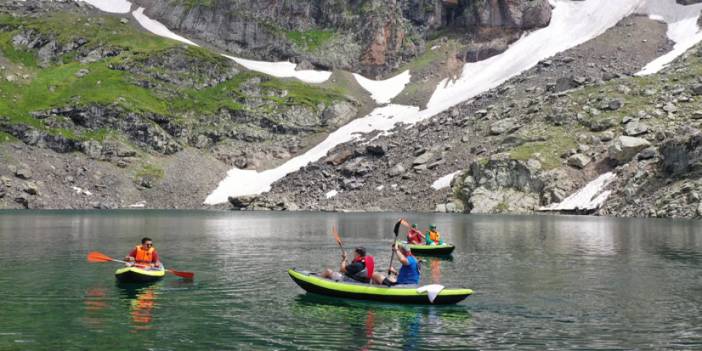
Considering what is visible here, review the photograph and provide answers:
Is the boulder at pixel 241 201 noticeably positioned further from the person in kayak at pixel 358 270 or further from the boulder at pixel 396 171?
the person in kayak at pixel 358 270

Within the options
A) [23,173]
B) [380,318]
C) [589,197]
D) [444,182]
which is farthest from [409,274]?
[23,173]

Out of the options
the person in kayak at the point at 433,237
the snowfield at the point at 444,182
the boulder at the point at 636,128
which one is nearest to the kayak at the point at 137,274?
the person in kayak at the point at 433,237

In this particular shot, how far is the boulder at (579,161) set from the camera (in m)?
130

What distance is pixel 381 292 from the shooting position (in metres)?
30.2

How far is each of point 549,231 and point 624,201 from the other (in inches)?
1735

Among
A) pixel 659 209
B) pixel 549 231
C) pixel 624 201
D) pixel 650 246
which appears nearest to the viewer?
pixel 650 246

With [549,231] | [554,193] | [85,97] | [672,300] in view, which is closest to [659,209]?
[554,193]

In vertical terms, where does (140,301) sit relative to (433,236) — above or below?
below

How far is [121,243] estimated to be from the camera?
6188 cm

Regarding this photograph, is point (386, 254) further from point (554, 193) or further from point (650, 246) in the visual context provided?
point (554, 193)

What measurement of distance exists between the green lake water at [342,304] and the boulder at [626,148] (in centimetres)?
6970

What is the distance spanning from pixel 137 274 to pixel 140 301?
549 centimetres

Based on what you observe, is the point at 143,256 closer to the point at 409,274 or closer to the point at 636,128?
the point at 409,274

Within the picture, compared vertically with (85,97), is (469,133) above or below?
below
